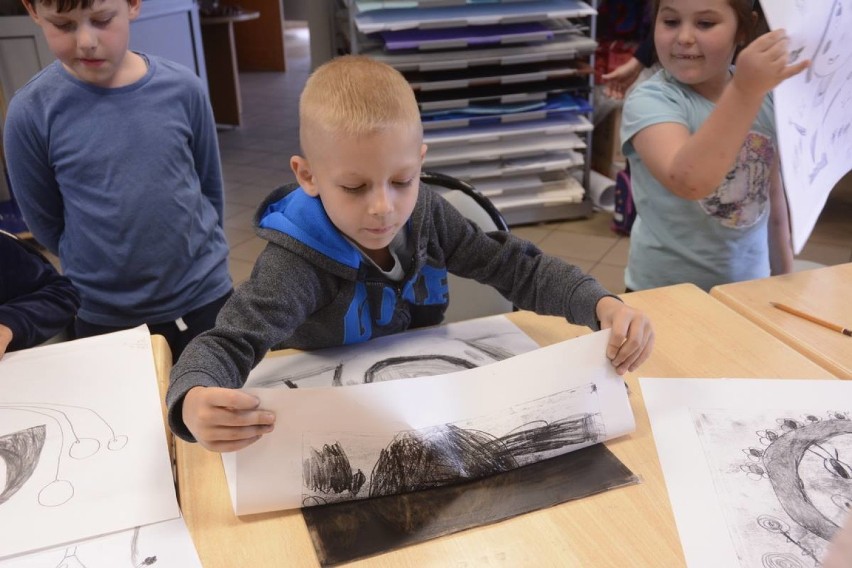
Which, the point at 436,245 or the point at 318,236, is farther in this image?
the point at 436,245

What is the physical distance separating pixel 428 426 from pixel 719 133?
1.84 feet

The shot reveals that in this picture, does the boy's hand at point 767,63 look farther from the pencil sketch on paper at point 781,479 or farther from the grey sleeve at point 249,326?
the grey sleeve at point 249,326

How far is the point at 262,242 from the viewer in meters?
2.69

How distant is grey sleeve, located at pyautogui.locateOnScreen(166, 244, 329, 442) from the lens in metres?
0.66

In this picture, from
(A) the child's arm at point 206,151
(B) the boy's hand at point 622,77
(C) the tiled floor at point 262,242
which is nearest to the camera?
(A) the child's arm at point 206,151

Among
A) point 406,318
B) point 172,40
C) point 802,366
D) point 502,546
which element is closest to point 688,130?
point 802,366

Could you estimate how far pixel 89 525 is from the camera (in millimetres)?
599

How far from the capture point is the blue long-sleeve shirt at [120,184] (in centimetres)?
116

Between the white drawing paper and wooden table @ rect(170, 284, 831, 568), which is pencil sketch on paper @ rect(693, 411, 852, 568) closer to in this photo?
wooden table @ rect(170, 284, 831, 568)

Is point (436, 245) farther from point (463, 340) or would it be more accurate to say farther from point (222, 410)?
point (222, 410)

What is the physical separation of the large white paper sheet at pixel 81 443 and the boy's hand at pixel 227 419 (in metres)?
0.08

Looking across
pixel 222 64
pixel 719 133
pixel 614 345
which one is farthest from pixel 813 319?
pixel 222 64

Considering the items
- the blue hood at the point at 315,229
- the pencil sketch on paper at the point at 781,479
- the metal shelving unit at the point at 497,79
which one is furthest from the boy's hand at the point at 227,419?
the metal shelving unit at the point at 497,79

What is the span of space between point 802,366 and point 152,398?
73cm
